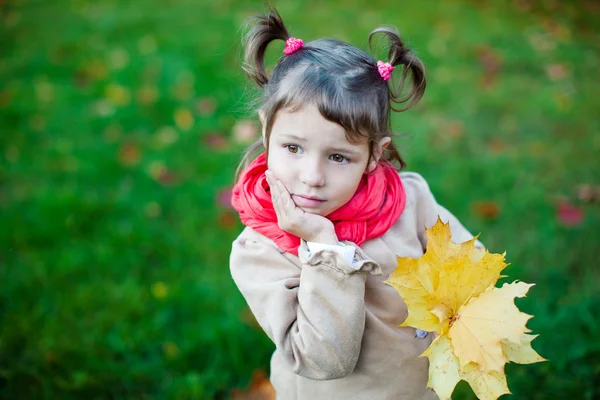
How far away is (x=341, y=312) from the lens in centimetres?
138

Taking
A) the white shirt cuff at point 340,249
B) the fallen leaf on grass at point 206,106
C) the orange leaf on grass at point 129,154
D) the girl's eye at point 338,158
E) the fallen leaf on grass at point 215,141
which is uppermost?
the girl's eye at point 338,158

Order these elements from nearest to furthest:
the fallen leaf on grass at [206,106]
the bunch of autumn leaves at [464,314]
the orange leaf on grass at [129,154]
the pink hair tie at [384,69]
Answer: the bunch of autumn leaves at [464,314] → the pink hair tie at [384,69] → the orange leaf on grass at [129,154] → the fallen leaf on grass at [206,106]

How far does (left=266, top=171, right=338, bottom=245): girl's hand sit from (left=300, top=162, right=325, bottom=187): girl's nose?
0.07 metres

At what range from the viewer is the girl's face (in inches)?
55.4

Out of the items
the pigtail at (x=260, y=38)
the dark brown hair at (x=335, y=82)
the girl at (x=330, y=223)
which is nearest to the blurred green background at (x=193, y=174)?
the pigtail at (x=260, y=38)

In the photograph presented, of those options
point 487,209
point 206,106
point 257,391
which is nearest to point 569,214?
point 487,209

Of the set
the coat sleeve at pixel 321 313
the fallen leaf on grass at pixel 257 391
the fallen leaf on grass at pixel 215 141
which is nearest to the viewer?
the coat sleeve at pixel 321 313

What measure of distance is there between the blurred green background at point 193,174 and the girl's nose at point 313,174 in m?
0.43

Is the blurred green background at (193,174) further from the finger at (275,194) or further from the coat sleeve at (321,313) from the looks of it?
the coat sleeve at (321,313)

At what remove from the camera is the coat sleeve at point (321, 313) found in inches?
54.6

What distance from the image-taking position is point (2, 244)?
9.75 ft

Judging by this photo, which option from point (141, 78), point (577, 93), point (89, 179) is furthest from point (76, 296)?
point (577, 93)

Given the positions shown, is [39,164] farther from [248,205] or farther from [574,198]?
[574,198]

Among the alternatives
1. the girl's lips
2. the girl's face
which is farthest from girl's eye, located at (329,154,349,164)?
the girl's lips
